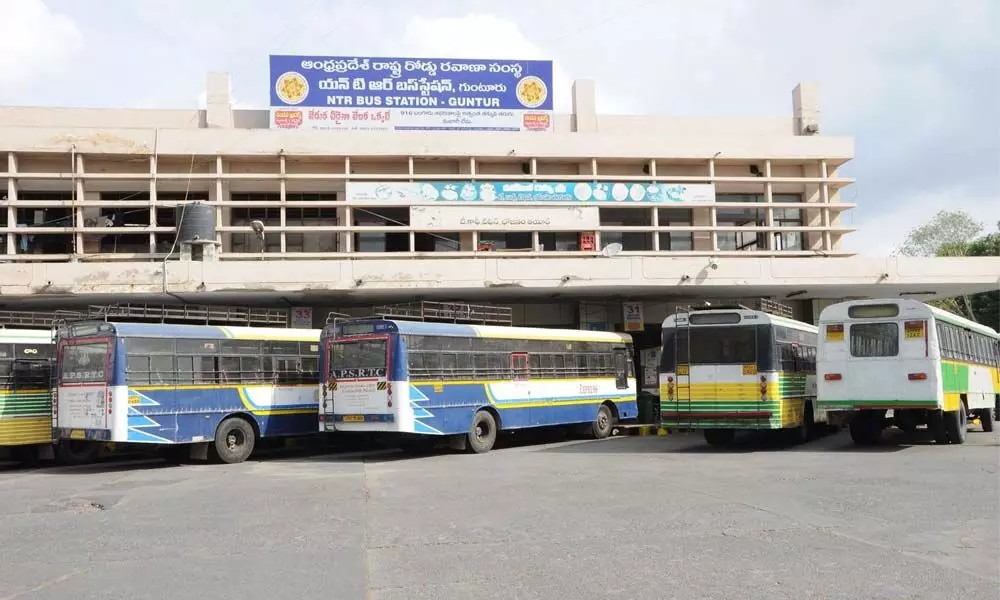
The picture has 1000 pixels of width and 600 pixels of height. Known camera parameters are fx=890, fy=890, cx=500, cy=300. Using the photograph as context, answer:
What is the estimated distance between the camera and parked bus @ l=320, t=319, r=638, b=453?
16578 mm

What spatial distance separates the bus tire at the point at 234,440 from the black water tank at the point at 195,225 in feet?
24.7

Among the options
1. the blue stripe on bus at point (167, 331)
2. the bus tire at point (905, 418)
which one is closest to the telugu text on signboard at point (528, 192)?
the blue stripe on bus at point (167, 331)

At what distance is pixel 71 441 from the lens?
689 inches

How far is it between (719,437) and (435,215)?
10.2 m

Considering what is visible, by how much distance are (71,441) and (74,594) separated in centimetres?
1233

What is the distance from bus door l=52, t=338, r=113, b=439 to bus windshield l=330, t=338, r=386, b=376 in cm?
404

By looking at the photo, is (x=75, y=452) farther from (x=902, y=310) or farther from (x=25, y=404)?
(x=902, y=310)

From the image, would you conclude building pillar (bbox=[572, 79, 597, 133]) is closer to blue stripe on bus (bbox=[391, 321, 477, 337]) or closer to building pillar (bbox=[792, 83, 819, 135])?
building pillar (bbox=[792, 83, 819, 135])

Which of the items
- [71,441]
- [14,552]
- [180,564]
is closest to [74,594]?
[180,564]

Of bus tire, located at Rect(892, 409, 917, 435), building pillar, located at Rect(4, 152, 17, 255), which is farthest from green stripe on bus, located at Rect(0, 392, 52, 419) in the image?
bus tire, located at Rect(892, 409, 917, 435)

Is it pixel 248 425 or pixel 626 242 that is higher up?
pixel 626 242

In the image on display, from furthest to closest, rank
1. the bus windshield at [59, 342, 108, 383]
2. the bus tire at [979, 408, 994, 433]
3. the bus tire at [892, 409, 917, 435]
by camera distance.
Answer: the bus tire at [979, 408, 994, 433], the bus tire at [892, 409, 917, 435], the bus windshield at [59, 342, 108, 383]

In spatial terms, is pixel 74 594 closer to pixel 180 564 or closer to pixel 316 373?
pixel 180 564

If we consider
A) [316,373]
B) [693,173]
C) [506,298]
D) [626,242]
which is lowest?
[316,373]
